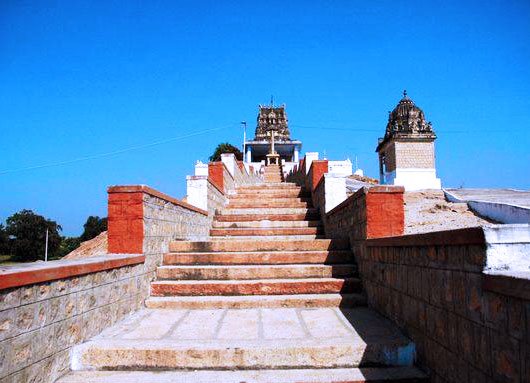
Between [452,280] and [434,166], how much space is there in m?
31.0

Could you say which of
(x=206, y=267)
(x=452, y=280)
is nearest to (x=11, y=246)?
(x=206, y=267)

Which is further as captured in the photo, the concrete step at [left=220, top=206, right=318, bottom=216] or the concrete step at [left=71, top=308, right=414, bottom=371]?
the concrete step at [left=220, top=206, right=318, bottom=216]

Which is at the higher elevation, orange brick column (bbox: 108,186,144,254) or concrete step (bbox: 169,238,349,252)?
orange brick column (bbox: 108,186,144,254)

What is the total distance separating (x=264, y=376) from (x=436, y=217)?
12988mm

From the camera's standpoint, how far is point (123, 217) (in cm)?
463

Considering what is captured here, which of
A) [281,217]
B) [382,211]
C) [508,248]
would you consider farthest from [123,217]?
[281,217]

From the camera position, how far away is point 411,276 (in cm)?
329

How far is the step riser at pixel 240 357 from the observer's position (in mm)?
3244

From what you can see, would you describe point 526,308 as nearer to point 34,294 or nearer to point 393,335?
point 393,335

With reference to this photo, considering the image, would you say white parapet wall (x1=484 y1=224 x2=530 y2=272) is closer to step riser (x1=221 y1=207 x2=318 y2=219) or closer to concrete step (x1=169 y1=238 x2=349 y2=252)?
concrete step (x1=169 y1=238 x2=349 y2=252)

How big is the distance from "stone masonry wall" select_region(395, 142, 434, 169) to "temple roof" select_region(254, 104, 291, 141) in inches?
769

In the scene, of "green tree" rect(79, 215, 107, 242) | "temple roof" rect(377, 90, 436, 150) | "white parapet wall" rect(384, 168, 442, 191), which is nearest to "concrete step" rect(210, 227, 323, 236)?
"white parapet wall" rect(384, 168, 442, 191)

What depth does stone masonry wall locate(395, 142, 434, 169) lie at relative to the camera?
31297 mm

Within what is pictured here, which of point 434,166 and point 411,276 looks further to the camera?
point 434,166
